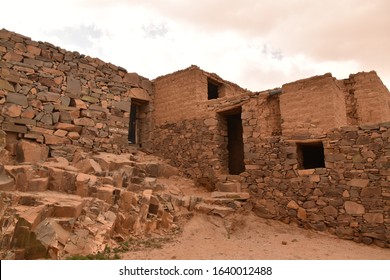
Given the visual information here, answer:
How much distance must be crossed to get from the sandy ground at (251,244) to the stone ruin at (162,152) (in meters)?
0.35

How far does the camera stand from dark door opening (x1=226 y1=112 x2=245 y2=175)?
417 inches

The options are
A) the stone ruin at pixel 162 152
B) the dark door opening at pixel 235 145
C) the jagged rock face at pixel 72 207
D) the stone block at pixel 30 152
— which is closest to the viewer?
the jagged rock face at pixel 72 207

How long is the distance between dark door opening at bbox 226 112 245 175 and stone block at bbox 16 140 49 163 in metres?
6.28

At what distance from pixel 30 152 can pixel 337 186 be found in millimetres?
8046

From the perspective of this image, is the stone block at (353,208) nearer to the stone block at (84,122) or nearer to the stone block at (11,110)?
the stone block at (84,122)

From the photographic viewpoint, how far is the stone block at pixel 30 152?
7046 millimetres

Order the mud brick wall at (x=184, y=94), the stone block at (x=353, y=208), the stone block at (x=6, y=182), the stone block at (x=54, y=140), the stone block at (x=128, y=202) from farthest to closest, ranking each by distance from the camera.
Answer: the mud brick wall at (x=184, y=94)
the stone block at (x=54, y=140)
the stone block at (x=353, y=208)
the stone block at (x=128, y=202)
the stone block at (x=6, y=182)

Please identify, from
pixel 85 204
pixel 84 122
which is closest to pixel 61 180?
pixel 85 204

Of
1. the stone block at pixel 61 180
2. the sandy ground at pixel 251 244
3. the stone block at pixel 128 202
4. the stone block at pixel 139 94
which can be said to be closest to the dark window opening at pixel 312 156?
the sandy ground at pixel 251 244

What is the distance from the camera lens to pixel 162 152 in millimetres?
10203

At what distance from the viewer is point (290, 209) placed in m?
7.48

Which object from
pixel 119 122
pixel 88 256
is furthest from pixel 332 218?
pixel 119 122

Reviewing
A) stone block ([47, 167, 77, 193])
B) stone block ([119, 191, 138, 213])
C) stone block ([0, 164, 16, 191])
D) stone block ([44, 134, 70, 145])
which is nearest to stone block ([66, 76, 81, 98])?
stone block ([44, 134, 70, 145])

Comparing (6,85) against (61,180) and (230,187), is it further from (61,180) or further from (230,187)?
(230,187)
